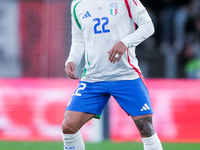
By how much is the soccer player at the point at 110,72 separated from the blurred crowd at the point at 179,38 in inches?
230

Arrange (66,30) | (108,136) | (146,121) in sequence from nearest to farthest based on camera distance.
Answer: (146,121)
(108,136)
(66,30)

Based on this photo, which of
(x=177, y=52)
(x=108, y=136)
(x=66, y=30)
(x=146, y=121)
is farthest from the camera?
(x=177, y=52)

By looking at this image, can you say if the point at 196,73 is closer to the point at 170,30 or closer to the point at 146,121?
the point at 170,30

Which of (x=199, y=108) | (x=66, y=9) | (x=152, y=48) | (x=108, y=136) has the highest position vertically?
(x=66, y=9)

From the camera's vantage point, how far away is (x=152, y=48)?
10398 millimetres

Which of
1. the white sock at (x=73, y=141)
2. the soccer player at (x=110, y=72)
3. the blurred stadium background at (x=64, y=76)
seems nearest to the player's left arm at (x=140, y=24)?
the soccer player at (x=110, y=72)

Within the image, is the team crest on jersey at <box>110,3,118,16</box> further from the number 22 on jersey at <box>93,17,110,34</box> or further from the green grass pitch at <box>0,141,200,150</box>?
the green grass pitch at <box>0,141,200,150</box>

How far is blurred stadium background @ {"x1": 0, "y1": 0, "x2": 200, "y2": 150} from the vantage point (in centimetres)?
734

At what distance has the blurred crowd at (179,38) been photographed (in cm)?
989

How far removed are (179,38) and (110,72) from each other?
630 centimetres

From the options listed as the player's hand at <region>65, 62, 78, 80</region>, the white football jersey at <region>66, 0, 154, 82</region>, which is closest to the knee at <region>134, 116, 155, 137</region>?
the white football jersey at <region>66, 0, 154, 82</region>

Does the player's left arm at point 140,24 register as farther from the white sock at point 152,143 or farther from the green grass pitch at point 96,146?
the green grass pitch at point 96,146

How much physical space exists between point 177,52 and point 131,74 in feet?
20.2

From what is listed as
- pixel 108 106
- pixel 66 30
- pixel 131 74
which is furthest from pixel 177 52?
pixel 131 74
